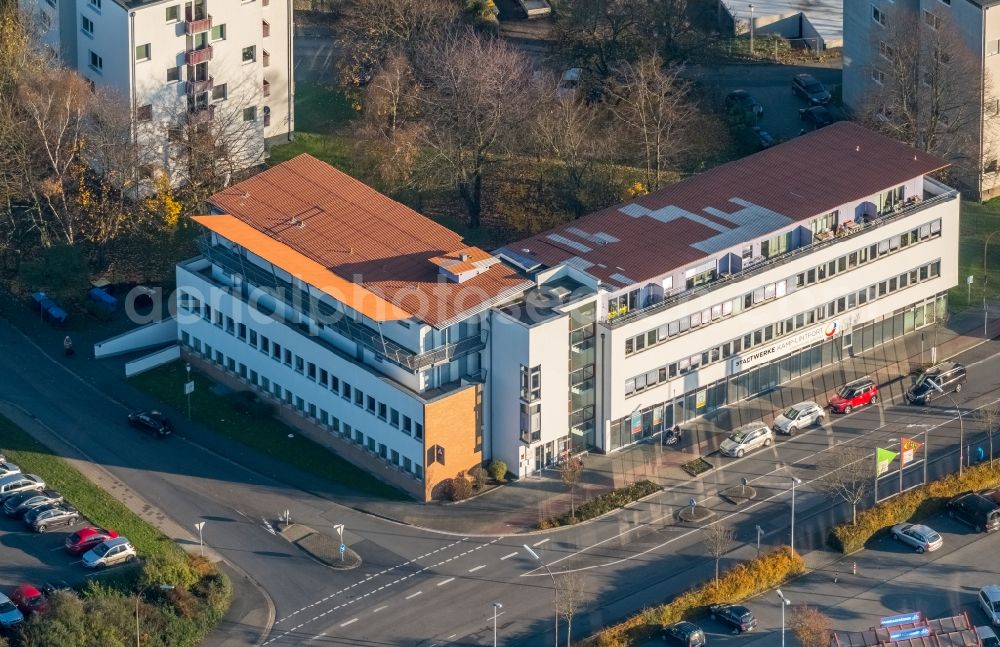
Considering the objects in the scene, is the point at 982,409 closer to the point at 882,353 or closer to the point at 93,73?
the point at 882,353

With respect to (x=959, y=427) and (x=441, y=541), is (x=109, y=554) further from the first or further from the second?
(x=959, y=427)

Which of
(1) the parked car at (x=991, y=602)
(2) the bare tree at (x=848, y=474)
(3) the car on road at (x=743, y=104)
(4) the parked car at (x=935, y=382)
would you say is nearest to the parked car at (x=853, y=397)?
(4) the parked car at (x=935, y=382)

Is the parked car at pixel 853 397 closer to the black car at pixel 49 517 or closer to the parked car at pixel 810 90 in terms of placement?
the parked car at pixel 810 90

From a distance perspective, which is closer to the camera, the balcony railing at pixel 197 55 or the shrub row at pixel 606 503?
the shrub row at pixel 606 503

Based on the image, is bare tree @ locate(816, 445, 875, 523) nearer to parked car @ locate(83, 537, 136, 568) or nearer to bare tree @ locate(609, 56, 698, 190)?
bare tree @ locate(609, 56, 698, 190)

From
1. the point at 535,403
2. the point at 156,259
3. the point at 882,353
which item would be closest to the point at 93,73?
the point at 156,259

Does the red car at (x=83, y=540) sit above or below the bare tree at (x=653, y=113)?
below

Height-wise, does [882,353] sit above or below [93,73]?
below

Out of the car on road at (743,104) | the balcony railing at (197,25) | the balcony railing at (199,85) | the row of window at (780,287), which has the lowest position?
the row of window at (780,287)
